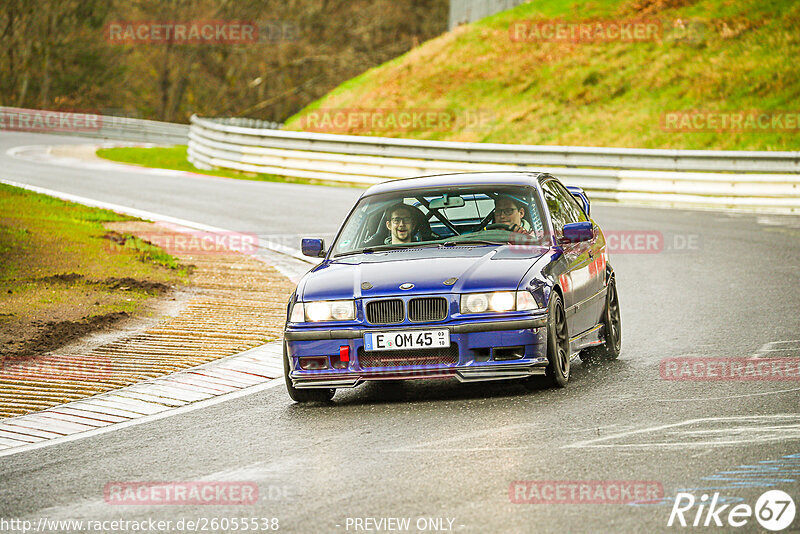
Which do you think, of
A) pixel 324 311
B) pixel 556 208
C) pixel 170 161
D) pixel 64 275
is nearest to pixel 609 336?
pixel 556 208

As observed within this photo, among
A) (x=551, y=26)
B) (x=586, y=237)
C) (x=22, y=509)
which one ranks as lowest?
(x=22, y=509)

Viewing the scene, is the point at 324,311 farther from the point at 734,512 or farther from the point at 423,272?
the point at 734,512

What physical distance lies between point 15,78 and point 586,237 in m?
59.6

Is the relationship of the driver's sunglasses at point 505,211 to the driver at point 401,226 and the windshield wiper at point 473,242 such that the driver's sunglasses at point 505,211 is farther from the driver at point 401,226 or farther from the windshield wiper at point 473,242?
the driver at point 401,226

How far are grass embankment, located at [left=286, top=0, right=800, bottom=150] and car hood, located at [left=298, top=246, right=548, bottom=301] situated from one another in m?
20.7

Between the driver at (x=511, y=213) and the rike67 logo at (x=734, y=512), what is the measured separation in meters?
3.95

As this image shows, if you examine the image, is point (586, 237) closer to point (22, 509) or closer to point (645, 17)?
point (22, 509)

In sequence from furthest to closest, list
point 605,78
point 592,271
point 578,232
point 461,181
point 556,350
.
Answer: point 605,78 → point 592,271 → point 461,181 → point 578,232 → point 556,350

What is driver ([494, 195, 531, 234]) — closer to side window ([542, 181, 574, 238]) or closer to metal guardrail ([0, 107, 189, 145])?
side window ([542, 181, 574, 238])

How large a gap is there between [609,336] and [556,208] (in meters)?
1.09

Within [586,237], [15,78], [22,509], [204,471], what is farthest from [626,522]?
[15,78]

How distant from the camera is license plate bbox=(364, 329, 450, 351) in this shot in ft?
25.8

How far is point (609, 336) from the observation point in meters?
9.71

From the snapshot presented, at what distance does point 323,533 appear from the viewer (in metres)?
5.19
